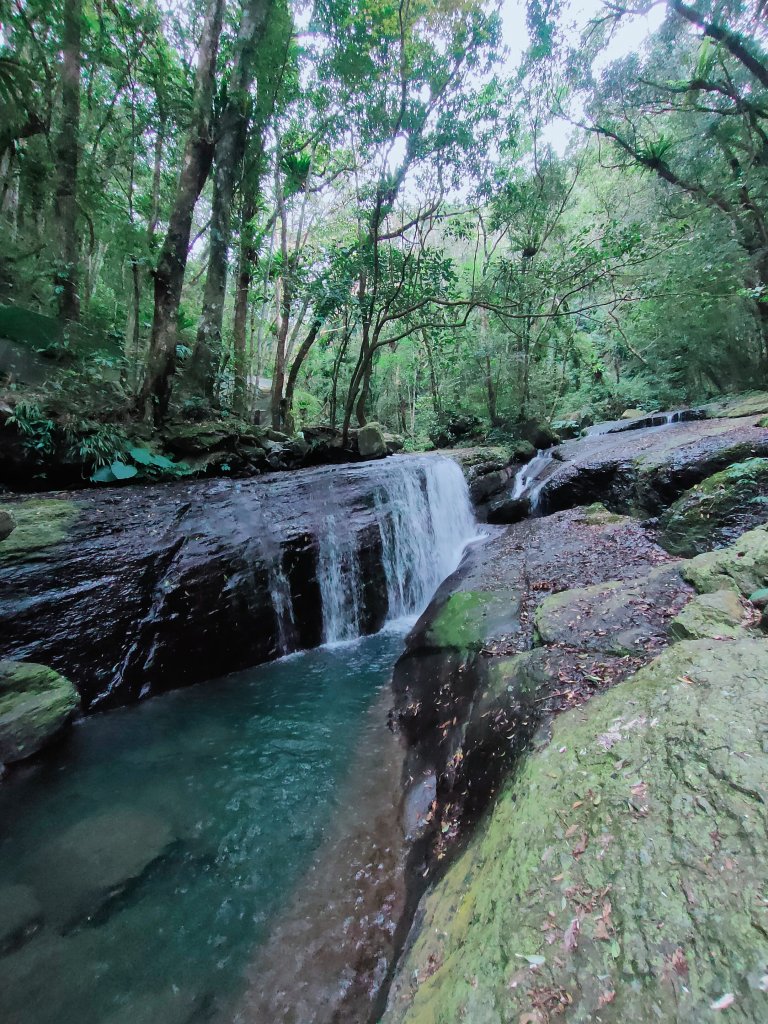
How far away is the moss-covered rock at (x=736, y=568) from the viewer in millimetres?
3528

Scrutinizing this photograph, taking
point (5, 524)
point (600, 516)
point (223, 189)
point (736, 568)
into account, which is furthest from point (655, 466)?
point (223, 189)

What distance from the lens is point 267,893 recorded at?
3.00m

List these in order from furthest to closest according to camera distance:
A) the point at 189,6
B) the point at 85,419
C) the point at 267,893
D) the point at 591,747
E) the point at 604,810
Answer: the point at 189,6 < the point at 85,419 < the point at 267,893 < the point at 591,747 < the point at 604,810

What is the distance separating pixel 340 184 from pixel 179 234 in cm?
1071

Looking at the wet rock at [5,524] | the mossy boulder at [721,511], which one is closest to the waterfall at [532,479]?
the mossy boulder at [721,511]

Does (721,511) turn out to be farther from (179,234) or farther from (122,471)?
(179,234)

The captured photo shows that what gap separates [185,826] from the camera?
3.50m

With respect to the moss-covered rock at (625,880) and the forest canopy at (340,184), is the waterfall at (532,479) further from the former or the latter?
the moss-covered rock at (625,880)

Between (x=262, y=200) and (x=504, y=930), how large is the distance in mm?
17247

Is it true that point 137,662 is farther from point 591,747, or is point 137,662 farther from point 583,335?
point 583,335

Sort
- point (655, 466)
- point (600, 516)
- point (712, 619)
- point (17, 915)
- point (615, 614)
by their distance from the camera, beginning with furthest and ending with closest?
point (600, 516) < point (655, 466) < point (615, 614) < point (712, 619) < point (17, 915)

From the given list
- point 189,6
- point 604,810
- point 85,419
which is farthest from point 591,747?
point 189,6

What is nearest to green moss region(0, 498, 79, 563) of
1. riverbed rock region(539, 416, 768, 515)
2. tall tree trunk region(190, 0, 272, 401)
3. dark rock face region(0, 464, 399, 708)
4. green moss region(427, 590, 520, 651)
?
dark rock face region(0, 464, 399, 708)

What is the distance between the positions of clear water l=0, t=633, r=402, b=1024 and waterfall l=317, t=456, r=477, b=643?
1737 millimetres
